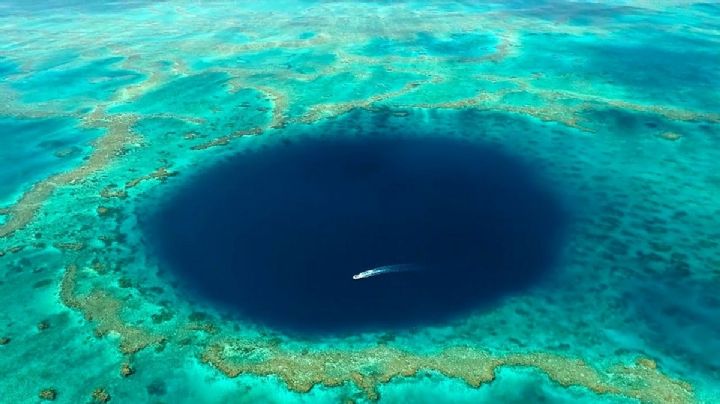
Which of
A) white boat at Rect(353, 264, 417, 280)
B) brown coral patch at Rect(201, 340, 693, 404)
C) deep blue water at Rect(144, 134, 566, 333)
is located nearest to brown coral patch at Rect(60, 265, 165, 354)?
brown coral patch at Rect(201, 340, 693, 404)

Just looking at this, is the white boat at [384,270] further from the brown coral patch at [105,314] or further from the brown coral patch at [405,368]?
the brown coral patch at [105,314]

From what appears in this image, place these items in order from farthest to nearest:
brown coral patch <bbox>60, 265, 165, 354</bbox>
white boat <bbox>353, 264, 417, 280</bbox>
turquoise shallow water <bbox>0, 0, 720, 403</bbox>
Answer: white boat <bbox>353, 264, 417, 280</bbox>, brown coral patch <bbox>60, 265, 165, 354</bbox>, turquoise shallow water <bbox>0, 0, 720, 403</bbox>

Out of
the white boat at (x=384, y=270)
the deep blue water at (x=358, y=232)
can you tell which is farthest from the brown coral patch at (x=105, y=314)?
the white boat at (x=384, y=270)

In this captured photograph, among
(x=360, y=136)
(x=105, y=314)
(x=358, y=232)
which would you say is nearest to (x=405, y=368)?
(x=358, y=232)

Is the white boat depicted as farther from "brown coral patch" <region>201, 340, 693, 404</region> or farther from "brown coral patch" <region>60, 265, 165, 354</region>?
"brown coral patch" <region>60, 265, 165, 354</region>

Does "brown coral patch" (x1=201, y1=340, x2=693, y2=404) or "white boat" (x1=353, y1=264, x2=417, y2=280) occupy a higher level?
"white boat" (x1=353, y1=264, x2=417, y2=280)

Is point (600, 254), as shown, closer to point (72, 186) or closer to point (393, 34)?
point (72, 186)

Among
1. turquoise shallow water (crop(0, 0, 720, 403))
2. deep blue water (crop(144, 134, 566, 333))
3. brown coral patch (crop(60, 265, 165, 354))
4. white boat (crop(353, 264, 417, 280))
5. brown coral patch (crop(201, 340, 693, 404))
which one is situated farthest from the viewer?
white boat (crop(353, 264, 417, 280))
